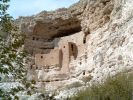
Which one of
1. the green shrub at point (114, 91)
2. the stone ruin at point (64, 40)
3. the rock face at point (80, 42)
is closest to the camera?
the green shrub at point (114, 91)

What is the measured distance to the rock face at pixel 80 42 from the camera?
23.3 m

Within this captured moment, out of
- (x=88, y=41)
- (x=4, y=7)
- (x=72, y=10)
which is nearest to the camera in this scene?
(x=4, y=7)

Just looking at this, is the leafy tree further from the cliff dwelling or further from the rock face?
the cliff dwelling

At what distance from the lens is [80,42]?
30.8 m

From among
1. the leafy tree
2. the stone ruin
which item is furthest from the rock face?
the leafy tree

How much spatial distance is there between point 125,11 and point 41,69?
1054cm

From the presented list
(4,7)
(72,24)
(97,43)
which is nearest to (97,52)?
(97,43)

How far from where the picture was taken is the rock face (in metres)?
23.3

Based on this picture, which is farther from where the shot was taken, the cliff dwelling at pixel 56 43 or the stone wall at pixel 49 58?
the stone wall at pixel 49 58

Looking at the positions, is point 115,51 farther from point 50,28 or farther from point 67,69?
point 50,28

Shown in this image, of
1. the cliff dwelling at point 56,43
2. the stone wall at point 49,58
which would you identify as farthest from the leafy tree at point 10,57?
the stone wall at point 49,58

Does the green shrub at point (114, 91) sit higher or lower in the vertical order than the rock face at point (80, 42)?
lower

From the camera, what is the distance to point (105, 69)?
77.0 ft

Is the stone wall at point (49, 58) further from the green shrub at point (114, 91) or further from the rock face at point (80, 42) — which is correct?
the green shrub at point (114, 91)
